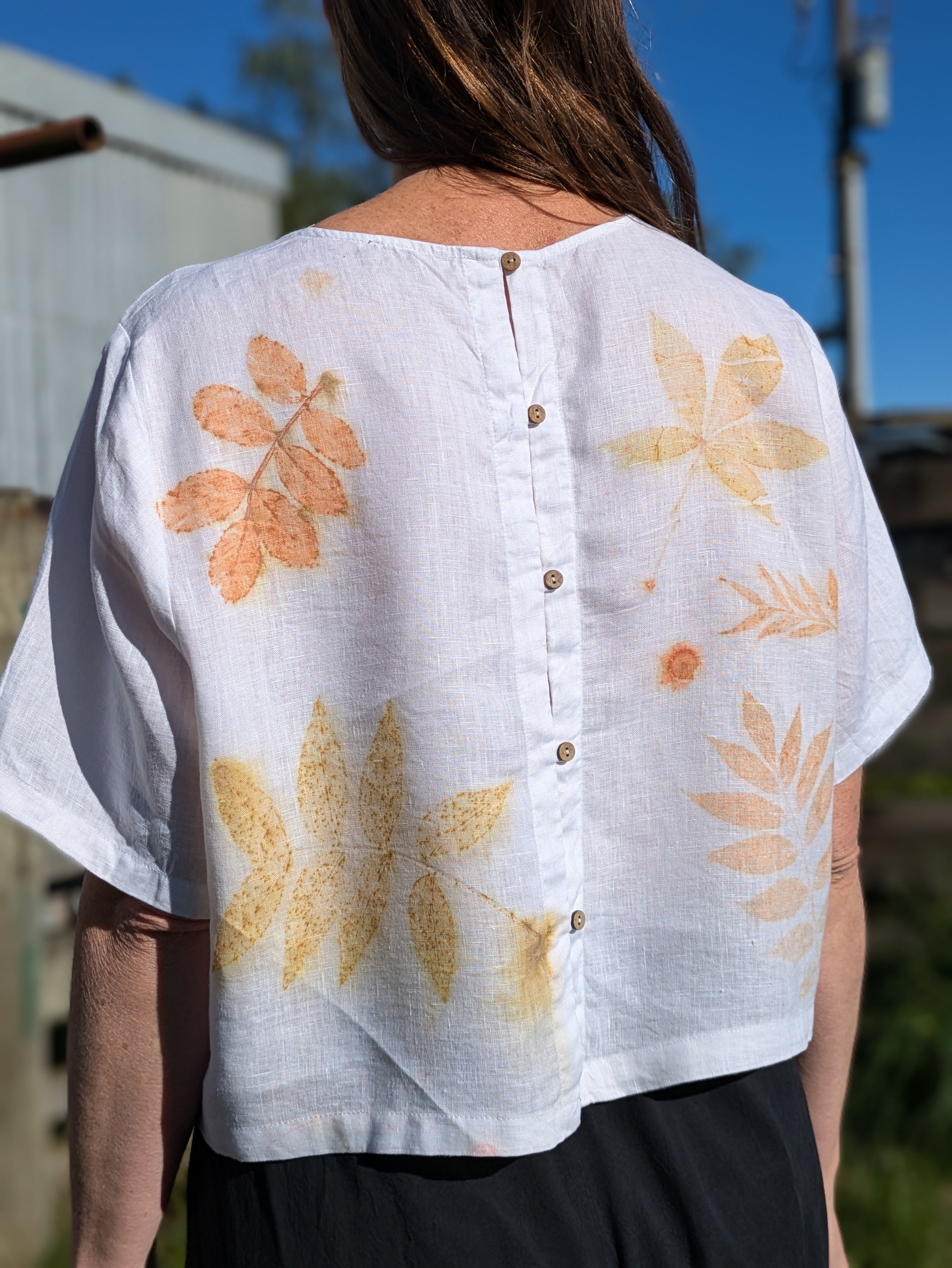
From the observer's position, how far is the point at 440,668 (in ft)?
2.77

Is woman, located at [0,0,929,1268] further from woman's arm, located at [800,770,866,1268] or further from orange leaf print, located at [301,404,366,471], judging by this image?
woman's arm, located at [800,770,866,1268]

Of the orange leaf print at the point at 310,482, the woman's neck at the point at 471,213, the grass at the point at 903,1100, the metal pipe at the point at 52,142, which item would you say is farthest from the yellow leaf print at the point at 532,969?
the grass at the point at 903,1100

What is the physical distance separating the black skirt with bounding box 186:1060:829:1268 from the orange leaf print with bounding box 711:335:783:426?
1.76 feet

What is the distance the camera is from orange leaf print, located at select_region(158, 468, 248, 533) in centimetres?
83

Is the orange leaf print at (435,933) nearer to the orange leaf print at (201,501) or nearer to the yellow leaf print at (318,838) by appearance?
the yellow leaf print at (318,838)

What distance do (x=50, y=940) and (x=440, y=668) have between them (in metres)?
1.95

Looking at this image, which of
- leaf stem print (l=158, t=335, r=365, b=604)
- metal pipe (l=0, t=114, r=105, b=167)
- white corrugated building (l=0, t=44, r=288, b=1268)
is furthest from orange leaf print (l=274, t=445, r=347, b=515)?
white corrugated building (l=0, t=44, r=288, b=1268)

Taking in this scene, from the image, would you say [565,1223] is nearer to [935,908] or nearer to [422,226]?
[422,226]

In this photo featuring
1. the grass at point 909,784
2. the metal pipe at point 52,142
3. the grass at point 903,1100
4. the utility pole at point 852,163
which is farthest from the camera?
the utility pole at point 852,163

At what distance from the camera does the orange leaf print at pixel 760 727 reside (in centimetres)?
92

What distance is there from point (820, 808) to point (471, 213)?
55 centimetres

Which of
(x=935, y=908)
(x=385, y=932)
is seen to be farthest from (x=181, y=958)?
(x=935, y=908)

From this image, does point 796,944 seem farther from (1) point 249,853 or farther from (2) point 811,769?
(1) point 249,853

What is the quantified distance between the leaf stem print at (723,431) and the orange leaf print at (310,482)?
0.21 metres
